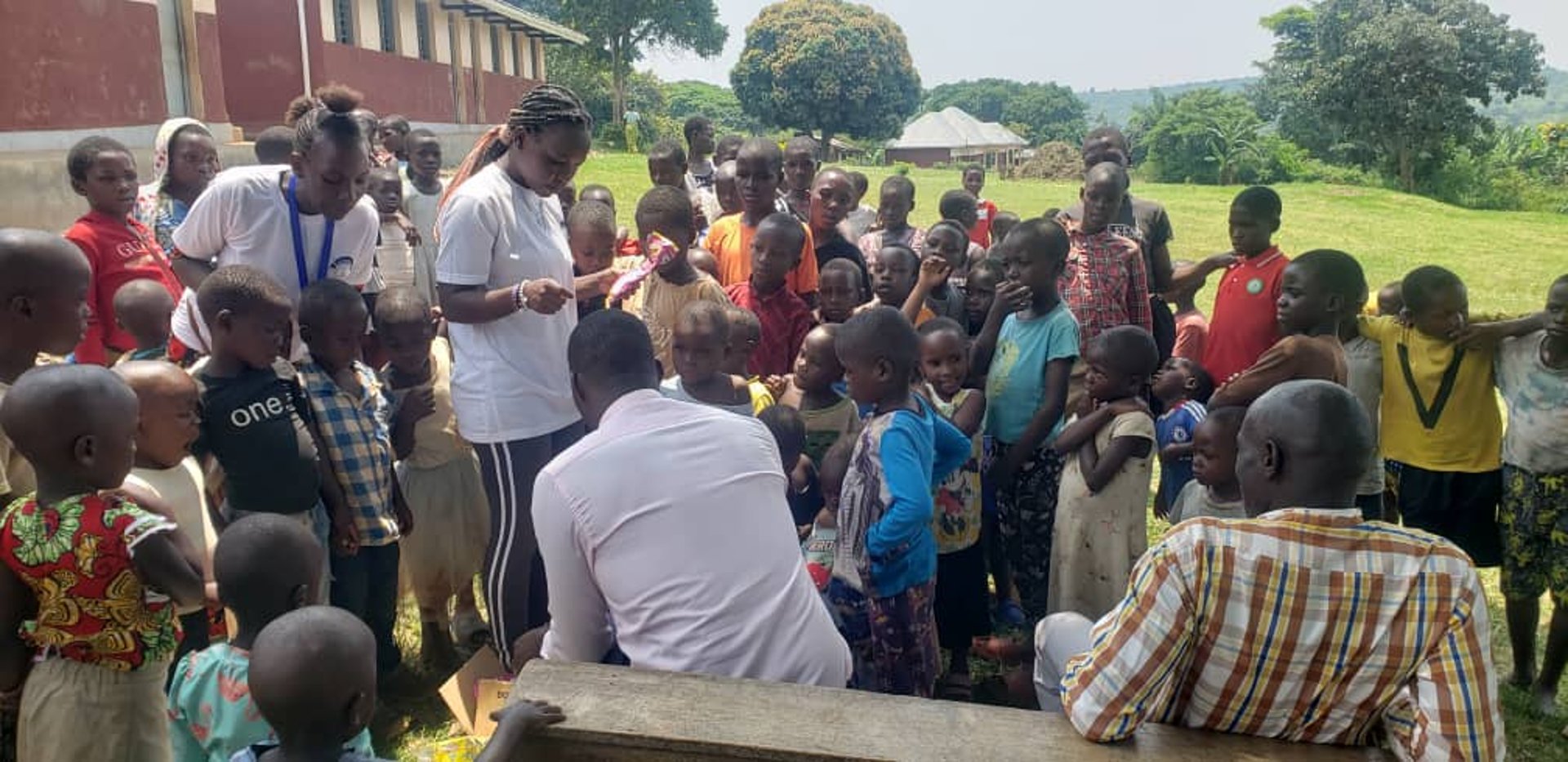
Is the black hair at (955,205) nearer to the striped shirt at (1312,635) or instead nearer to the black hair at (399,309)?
the black hair at (399,309)

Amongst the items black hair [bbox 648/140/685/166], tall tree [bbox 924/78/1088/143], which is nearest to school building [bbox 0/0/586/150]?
black hair [bbox 648/140/685/166]

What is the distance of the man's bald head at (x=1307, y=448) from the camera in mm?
1772

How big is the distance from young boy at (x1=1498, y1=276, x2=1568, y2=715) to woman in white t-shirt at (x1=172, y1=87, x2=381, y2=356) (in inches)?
158

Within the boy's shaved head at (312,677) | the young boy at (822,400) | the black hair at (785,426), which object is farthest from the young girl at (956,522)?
the boy's shaved head at (312,677)

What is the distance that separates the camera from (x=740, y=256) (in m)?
5.02

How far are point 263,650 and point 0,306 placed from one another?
1544mm

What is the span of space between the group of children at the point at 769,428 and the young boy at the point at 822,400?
16 millimetres

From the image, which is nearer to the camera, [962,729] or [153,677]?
[962,729]

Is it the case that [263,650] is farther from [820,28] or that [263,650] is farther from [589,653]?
[820,28]

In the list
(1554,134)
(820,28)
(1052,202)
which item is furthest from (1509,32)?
(820,28)

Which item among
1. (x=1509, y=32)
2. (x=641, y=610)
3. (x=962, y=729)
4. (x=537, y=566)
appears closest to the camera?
(x=962, y=729)

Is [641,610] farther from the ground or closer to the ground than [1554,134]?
closer to the ground

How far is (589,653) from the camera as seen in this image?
7.91 ft

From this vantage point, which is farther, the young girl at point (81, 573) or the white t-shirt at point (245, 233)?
the white t-shirt at point (245, 233)
